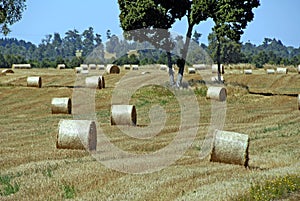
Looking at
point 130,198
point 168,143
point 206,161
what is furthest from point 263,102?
point 130,198

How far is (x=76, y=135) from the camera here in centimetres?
1535

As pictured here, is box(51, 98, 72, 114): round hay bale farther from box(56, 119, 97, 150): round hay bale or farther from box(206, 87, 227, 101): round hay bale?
box(56, 119, 97, 150): round hay bale

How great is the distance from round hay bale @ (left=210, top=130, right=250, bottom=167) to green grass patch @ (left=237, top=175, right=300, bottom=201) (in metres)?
1.71

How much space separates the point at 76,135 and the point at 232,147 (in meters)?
4.75

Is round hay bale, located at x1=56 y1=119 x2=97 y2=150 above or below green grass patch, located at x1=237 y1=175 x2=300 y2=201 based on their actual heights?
above

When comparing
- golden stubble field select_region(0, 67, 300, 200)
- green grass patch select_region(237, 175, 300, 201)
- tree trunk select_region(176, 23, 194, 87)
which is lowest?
golden stubble field select_region(0, 67, 300, 200)

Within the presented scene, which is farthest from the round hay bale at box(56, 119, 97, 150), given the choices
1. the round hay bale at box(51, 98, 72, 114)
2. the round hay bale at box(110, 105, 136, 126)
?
the round hay bale at box(51, 98, 72, 114)

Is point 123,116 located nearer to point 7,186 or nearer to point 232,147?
point 232,147

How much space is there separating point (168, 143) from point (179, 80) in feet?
71.5

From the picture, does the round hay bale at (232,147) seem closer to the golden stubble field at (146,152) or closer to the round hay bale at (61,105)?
the golden stubble field at (146,152)

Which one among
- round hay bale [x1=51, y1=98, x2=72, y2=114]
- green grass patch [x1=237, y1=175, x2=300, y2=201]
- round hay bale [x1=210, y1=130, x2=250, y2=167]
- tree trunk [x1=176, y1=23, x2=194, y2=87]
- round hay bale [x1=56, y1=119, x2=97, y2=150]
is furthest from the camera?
tree trunk [x1=176, y1=23, x2=194, y2=87]

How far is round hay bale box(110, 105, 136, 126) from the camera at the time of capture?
21.7 metres

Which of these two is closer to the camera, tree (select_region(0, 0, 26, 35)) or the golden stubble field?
the golden stubble field

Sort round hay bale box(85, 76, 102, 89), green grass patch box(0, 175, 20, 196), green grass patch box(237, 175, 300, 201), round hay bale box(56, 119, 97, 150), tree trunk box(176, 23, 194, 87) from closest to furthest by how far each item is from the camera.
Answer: green grass patch box(237, 175, 300, 201)
green grass patch box(0, 175, 20, 196)
round hay bale box(56, 119, 97, 150)
round hay bale box(85, 76, 102, 89)
tree trunk box(176, 23, 194, 87)
